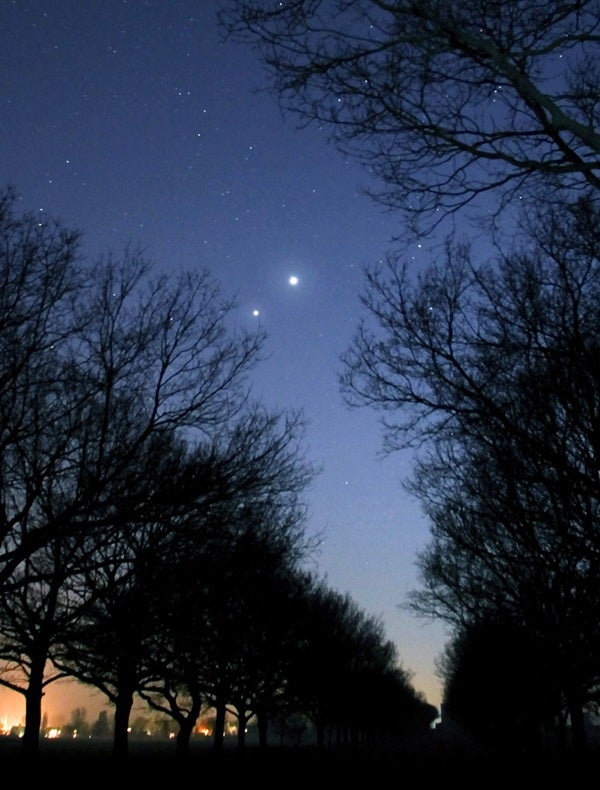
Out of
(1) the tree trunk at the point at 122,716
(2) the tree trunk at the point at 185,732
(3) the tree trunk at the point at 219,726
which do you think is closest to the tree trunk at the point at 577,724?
(2) the tree trunk at the point at 185,732

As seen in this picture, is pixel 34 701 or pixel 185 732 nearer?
pixel 34 701

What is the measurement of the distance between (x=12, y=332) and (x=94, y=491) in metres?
2.17

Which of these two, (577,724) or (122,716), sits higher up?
(122,716)

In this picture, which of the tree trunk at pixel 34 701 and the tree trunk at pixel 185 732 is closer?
the tree trunk at pixel 34 701

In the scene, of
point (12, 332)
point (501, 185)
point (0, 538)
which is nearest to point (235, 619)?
point (0, 538)

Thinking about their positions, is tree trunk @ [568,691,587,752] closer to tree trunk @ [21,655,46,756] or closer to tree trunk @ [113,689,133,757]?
tree trunk @ [113,689,133,757]

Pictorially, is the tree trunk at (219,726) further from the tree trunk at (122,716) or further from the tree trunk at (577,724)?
the tree trunk at (577,724)

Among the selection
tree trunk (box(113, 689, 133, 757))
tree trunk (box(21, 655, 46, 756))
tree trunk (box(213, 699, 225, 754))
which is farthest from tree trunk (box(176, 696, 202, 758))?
tree trunk (box(21, 655, 46, 756))

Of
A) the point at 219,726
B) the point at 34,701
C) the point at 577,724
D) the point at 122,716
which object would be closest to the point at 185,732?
the point at 122,716

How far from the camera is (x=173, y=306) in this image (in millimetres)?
11445

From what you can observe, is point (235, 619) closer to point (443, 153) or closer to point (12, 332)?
point (12, 332)

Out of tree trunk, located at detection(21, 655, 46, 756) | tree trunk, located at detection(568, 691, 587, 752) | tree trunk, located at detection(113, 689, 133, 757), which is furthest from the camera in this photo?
tree trunk, located at detection(568, 691, 587, 752)

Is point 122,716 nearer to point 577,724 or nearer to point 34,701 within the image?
point 34,701

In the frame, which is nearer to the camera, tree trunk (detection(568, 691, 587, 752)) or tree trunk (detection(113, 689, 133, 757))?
tree trunk (detection(113, 689, 133, 757))
